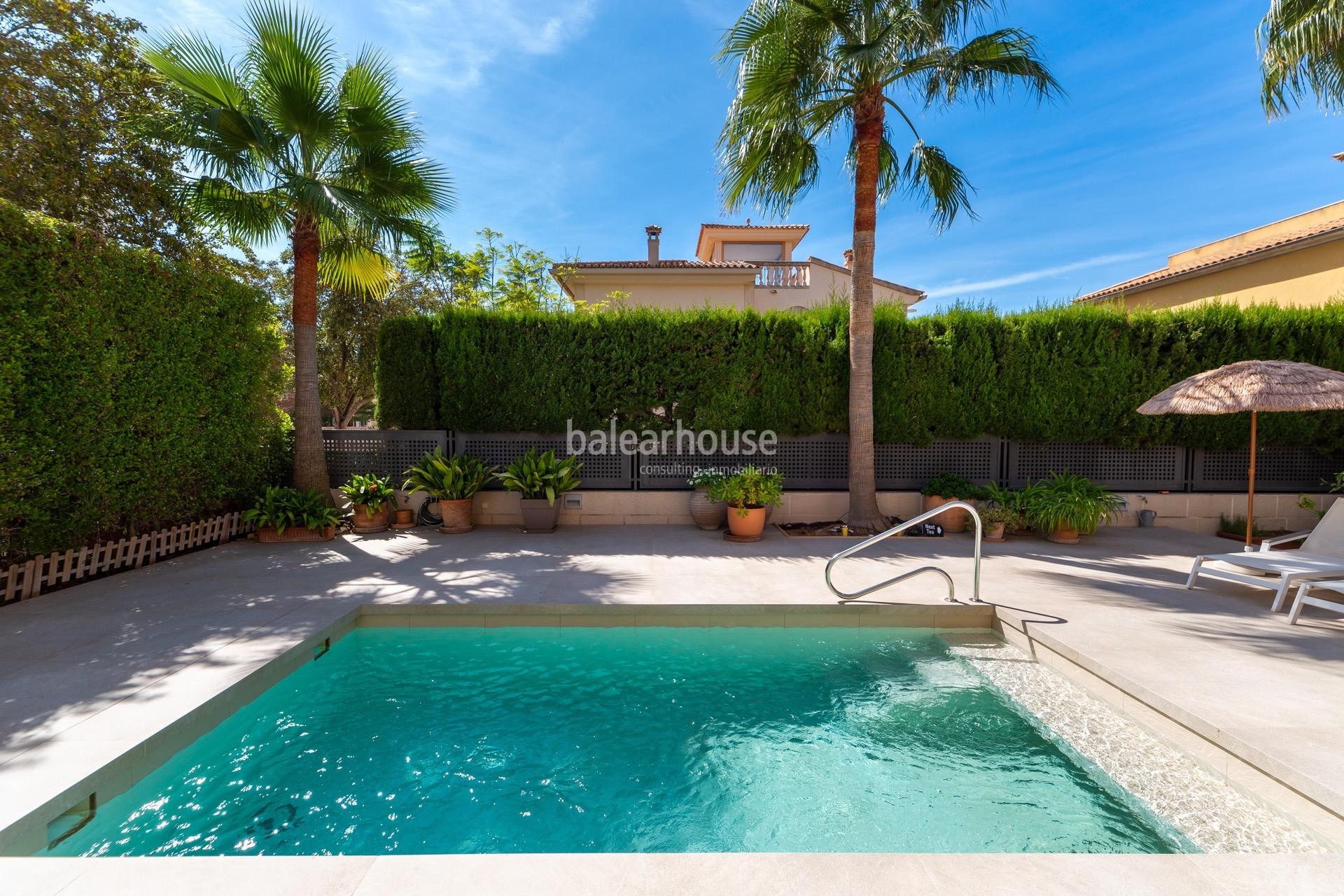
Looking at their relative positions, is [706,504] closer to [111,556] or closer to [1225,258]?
[111,556]

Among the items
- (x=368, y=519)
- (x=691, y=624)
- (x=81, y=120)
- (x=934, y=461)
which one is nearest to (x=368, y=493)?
(x=368, y=519)

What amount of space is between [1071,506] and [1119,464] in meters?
2.38

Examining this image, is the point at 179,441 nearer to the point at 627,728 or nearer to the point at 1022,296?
the point at 627,728

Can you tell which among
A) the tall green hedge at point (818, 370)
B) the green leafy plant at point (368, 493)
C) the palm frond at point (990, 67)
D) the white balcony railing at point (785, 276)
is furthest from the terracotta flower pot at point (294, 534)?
the white balcony railing at point (785, 276)

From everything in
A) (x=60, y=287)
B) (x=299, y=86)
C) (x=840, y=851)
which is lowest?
(x=840, y=851)

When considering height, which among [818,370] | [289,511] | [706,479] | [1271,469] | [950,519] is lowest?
[950,519]

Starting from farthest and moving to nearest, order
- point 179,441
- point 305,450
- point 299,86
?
point 305,450 → point 299,86 → point 179,441

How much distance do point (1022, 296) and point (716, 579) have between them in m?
7.36

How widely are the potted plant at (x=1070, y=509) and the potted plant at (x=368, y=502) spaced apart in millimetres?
9284

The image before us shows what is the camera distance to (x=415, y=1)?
23.7 ft

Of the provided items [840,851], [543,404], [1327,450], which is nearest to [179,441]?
[543,404]

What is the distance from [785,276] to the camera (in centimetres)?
1800

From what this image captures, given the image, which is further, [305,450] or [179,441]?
[305,450]

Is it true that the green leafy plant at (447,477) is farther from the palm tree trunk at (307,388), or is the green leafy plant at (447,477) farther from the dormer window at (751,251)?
the dormer window at (751,251)
